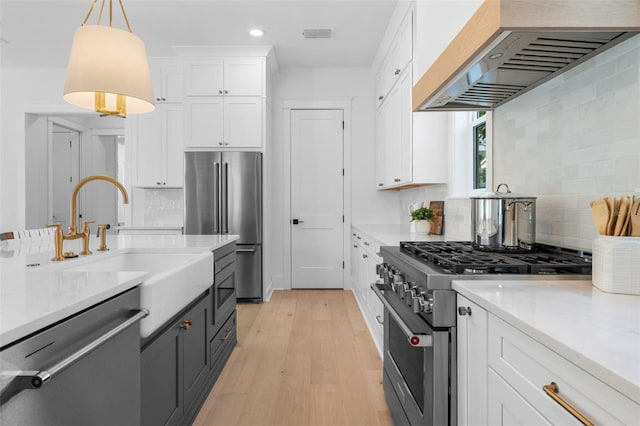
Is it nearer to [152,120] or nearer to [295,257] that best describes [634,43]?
[295,257]

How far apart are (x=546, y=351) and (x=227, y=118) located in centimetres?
415

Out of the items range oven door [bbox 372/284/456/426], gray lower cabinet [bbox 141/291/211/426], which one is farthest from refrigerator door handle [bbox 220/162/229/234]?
range oven door [bbox 372/284/456/426]

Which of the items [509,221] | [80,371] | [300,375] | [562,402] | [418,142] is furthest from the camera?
[418,142]

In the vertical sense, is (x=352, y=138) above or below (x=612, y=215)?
above

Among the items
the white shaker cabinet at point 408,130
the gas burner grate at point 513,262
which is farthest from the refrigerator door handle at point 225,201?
the gas burner grate at point 513,262

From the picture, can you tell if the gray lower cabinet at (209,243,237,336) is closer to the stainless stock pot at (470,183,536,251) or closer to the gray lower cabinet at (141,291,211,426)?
the gray lower cabinet at (141,291,211,426)

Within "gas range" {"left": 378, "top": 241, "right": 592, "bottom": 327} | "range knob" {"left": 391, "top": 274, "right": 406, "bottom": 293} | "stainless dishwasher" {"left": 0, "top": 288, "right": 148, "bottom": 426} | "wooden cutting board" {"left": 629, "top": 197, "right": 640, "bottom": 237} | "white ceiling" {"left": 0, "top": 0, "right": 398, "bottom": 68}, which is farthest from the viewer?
"white ceiling" {"left": 0, "top": 0, "right": 398, "bottom": 68}

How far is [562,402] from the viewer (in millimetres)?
692

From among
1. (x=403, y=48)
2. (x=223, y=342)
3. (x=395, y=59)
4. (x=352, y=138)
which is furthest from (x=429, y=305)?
(x=352, y=138)

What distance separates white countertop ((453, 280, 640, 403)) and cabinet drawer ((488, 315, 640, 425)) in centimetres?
3

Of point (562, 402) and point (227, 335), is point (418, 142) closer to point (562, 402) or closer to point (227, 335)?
point (227, 335)

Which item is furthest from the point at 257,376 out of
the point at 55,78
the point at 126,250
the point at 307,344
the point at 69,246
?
the point at 55,78

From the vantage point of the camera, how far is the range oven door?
48.2 inches

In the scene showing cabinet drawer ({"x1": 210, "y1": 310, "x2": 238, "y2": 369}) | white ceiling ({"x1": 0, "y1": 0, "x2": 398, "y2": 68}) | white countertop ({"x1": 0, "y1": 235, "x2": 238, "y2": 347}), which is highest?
white ceiling ({"x1": 0, "y1": 0, "x2": 398, "y2": 68})
